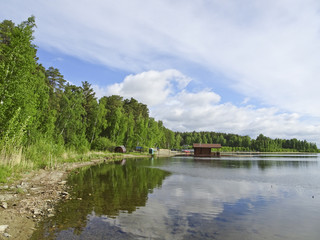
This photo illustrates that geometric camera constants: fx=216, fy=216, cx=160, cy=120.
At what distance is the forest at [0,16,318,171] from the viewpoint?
1695 cm

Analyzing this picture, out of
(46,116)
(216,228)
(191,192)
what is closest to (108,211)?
(216,228)

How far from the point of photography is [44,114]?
108 ft

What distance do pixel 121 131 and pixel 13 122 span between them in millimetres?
52513

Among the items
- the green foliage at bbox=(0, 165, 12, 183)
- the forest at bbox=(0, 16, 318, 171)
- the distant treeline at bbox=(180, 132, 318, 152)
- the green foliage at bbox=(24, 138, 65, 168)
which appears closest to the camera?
the green foliage at bbox=(0, 165, 12, 183)

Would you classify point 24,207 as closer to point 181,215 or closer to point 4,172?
point 4,172

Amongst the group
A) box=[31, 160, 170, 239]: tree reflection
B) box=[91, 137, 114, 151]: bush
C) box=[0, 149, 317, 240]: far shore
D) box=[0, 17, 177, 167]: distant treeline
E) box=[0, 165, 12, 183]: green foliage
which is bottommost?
box=[31, 160, 170, 239]: tree reflection

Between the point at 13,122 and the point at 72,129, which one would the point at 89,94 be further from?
the point at 13,122

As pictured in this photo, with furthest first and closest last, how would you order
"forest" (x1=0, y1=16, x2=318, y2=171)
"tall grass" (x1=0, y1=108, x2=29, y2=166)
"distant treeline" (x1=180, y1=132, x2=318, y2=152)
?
1. "distant treeline" (x1=180, y1=132, x2=318, y2=152)
2. "forest" (x1=0, y1=16, x2=318, y2=171)
3. "tall grass" (x1=0, y1=108, x2=29, y2=166)

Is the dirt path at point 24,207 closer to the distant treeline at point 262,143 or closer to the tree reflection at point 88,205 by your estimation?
the tree reflection at point 88,205

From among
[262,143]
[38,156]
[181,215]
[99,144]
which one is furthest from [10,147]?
[262,143]

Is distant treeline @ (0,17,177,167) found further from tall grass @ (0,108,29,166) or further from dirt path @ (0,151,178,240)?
dirt path @ (0,151,178,240)

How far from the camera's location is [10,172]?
48.4ft

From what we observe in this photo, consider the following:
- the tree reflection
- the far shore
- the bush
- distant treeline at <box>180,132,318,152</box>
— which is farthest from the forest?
distant treeline at <box>180,132,318,152</box>

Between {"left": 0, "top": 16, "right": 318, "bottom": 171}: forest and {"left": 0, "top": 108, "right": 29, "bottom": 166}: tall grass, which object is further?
{"left": 0, "top": 16, "right": 318, "bottom": 171}: forest
